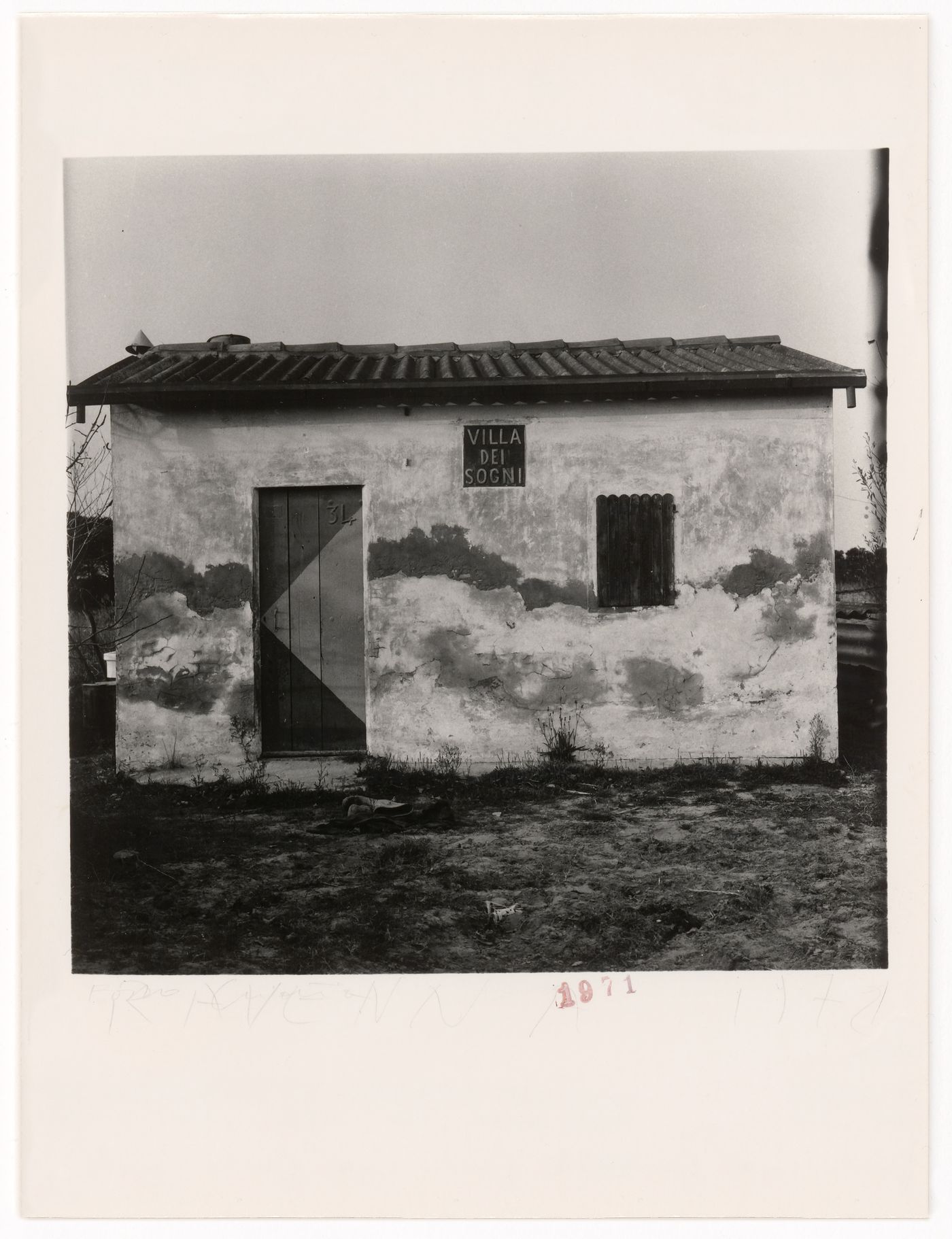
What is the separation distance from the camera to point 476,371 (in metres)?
4.23

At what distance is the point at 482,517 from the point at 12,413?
2421 mm

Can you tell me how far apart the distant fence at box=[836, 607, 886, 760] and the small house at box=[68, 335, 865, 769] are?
1.71 feet

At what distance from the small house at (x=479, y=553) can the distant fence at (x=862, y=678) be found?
0.52 m

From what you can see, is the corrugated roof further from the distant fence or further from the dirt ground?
the dirt ground

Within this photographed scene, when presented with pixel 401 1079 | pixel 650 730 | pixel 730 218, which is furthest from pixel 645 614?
pixel 401 1079

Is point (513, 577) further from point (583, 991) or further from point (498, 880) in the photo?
point (583, 991)

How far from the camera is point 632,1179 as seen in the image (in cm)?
274

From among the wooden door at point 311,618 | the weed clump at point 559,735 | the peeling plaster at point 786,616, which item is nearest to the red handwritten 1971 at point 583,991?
the weed clump at point 559,735

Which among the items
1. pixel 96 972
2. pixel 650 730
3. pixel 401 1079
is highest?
pixel 650 730

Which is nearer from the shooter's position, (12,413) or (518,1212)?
(518,1212)

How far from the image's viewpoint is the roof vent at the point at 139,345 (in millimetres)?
3373

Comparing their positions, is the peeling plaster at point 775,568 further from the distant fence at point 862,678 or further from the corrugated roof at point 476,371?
the corrugated roof at point 476,371

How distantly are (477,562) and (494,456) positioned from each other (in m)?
0.67

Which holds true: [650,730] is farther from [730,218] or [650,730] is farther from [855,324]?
[730,218]
